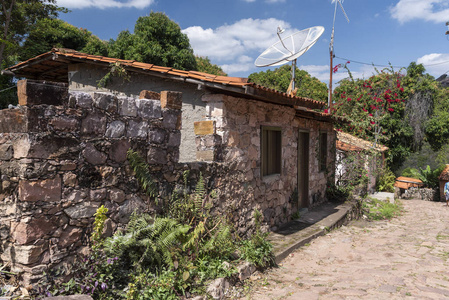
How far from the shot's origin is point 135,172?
3.65 meters

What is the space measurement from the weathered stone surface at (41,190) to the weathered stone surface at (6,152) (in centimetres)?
29

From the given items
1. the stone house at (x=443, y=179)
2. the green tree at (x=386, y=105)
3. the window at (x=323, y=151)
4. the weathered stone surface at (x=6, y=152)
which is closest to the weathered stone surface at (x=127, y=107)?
the weathered stone surface at (x=6, y=152)

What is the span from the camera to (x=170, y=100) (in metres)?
4.08

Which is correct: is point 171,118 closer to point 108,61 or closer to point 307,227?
point 108,61

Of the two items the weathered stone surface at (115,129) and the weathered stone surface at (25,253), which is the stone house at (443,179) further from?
the weathered stone surface at (25,253)

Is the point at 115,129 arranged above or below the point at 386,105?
below

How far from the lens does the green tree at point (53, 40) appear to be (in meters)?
12.7

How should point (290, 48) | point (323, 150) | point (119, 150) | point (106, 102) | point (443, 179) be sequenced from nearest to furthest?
point (106, 102)
point (119, 150)
point (290, 48)
point (323, 150)
point (443, 179)

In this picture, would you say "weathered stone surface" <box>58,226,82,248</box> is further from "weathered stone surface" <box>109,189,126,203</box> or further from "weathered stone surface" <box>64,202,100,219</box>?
"weathered stone surface" <box>109,189,126,203</box>

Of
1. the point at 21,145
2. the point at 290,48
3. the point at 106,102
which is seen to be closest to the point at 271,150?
the point at 290,48

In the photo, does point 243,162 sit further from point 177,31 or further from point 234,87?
point 177,31

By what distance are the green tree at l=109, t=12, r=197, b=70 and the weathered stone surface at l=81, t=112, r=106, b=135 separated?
12.0 meters

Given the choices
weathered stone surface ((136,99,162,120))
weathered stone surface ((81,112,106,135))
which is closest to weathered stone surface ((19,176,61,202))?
weathered stone surface ((81,112,106,135))

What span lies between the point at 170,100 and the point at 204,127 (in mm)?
1340
